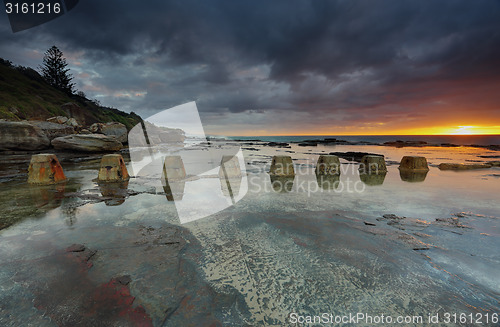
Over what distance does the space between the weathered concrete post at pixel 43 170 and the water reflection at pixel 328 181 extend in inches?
361

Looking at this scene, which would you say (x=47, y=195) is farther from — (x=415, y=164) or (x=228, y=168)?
(x=415, y=164)

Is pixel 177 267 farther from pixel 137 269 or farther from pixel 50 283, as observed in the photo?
pixel 50 283

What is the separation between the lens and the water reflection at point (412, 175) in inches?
354

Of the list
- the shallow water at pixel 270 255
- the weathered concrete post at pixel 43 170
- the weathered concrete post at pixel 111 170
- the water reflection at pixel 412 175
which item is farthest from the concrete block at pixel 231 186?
the water reflection at pixel 412 175

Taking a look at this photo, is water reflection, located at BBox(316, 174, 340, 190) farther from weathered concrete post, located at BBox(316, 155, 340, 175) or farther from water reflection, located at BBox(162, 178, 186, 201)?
water reflection, located at BBox(162, 178, 186, 201)

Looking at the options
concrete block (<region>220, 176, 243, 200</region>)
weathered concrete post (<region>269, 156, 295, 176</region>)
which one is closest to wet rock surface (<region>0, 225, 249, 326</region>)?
→ concrete block (<region>220, 176, 243, 200</region>)

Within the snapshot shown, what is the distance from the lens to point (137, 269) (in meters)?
2.64

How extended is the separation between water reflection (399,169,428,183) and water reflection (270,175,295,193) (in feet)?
15.6

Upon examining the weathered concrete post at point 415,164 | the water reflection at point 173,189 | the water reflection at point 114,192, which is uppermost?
the weathered concrete post at point 415,164

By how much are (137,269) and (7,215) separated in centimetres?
385

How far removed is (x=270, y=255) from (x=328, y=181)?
6.42 meters

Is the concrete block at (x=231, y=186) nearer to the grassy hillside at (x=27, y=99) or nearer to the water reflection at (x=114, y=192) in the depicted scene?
the water reflection at (x=114, y=192)

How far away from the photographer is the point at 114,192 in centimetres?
638

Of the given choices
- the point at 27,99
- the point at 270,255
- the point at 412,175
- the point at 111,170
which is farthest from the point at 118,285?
the point at 27,99
